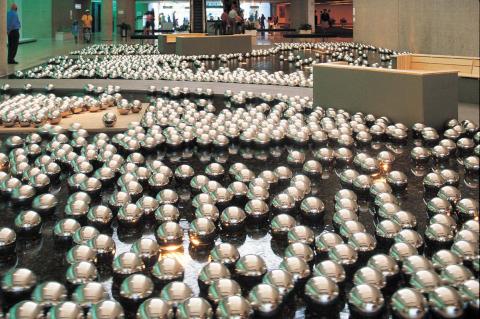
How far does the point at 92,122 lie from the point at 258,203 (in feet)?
7.48

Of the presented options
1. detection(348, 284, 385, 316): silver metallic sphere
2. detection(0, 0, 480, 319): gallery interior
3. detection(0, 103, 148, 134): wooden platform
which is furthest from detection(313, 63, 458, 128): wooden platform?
detection(348, 284, 385, 316): silver metallic sphere

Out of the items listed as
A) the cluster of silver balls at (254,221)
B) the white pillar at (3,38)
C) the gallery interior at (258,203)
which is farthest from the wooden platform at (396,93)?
the white pillar at (3,38)

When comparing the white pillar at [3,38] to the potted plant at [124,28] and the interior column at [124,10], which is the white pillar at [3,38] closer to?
the potted plant at [124,28]

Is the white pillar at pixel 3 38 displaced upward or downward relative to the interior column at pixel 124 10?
downward

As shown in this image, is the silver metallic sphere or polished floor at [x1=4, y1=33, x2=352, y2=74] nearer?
the silver metallic sphere

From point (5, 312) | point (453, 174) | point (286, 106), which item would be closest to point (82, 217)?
point (5, 312)

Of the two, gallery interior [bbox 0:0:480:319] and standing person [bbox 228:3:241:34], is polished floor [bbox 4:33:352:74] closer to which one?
standing person [bbox 228:3:241:34]

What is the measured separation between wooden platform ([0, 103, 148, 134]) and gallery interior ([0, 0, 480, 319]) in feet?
0.07

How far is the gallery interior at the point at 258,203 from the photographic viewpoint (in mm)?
1450

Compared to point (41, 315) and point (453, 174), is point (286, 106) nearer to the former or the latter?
point (453, 174)

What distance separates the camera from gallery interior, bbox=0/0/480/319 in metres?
1.45

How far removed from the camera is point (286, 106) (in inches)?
174

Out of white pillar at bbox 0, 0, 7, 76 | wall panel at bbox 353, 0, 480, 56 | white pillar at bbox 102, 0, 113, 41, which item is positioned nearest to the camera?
wall panel at bbox 353, 0, 480, 56

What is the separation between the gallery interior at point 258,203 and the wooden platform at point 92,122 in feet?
0.07
